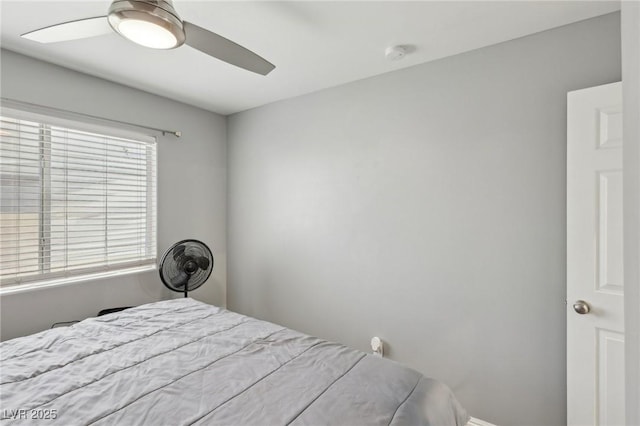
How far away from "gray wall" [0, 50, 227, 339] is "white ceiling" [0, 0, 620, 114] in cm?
15

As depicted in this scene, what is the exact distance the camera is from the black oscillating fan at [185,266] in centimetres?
256

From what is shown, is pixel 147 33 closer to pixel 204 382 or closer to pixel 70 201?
pixel 204 382

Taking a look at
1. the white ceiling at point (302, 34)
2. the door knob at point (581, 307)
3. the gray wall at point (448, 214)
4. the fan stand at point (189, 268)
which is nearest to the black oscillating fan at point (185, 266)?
the fan stand at point (189, 268)

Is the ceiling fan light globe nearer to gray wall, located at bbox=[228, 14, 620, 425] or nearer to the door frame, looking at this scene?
the door frame

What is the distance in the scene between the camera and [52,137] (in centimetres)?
232

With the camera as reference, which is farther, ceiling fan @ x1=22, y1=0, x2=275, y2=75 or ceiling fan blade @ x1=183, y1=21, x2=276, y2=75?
ceiling fan blade @ x1=183, y1=21, x2=276, y2=75

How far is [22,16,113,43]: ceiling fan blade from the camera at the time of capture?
1312 millimetres

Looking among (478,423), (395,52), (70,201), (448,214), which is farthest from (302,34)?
(478,423)

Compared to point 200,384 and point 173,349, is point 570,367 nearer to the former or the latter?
point 200,384

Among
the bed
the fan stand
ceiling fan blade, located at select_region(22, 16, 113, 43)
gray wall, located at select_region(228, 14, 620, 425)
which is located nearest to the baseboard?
gray wall, located at select_region(228, 14, 620, 425)

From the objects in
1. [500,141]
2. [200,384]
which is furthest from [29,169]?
[500,141]

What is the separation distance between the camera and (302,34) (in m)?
1.90

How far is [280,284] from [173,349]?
152 centimetres

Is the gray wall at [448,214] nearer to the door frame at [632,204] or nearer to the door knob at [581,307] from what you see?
the door knob at [581,307]
